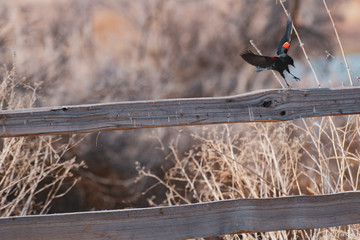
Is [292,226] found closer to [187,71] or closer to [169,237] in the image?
[169,237]

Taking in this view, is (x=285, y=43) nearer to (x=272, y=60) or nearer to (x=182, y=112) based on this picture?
(x=272, y=60)

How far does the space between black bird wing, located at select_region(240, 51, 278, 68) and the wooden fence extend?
137 millimetres

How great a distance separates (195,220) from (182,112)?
45 cm

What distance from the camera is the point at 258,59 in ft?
7.02

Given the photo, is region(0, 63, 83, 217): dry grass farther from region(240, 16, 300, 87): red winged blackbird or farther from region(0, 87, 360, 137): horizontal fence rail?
region(240, 16, 300, 87): red winged blackbird

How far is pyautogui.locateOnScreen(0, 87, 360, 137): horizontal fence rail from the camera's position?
1933mm

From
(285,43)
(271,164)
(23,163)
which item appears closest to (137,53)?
(23,163)

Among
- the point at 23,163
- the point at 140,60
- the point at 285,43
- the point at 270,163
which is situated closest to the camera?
the point at 285,43

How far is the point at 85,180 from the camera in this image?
20.9ft

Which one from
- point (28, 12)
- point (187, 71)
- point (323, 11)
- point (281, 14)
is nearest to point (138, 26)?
point (187, 71)

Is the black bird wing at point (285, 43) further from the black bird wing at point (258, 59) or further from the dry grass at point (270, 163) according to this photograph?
the dry grass at point (270, 163)

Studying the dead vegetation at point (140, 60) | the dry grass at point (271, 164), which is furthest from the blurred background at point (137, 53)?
→ the dry grass at point (271, 164)

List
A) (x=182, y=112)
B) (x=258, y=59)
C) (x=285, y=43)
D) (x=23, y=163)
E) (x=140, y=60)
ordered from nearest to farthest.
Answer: (x=182, y=112) < (x=258, y=59) < (x=285, y=43) < (x=23, y=163) < (x=140, y=60)

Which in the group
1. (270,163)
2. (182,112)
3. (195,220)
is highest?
(270,163)
